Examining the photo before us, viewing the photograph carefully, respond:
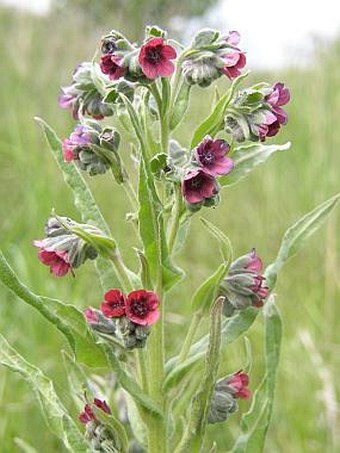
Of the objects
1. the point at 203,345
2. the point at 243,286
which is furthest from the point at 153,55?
the point at 203,345

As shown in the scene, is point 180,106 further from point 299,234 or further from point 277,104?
point 299,234

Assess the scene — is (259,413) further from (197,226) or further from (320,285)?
(197,226)

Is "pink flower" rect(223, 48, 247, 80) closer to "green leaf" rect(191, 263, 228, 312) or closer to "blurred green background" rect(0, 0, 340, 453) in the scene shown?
"green leaf" rect(191, 263, 228, 312)

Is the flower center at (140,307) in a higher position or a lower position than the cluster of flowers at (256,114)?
lower

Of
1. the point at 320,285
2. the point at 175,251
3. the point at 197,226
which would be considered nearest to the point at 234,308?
the point at 175,251

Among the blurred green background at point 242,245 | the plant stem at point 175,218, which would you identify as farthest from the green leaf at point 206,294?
the blurred green background at point 242,245

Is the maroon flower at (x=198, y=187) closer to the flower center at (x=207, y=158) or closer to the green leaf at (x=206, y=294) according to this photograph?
the flower center at (x=207, y=158)
